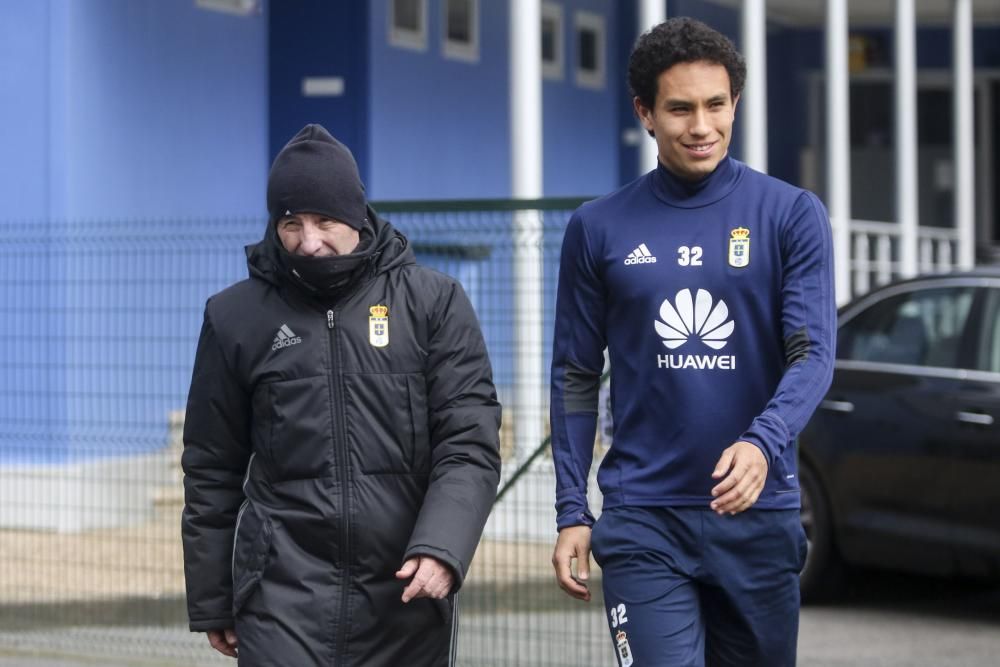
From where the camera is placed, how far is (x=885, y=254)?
16.0m

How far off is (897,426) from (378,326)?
5038mm

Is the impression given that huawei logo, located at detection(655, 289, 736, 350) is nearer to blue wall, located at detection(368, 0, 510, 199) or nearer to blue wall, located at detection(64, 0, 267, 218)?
blue wall, located at detection(64, 0, 267, 218)

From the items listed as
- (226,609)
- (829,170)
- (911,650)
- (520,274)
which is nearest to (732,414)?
(226,609)

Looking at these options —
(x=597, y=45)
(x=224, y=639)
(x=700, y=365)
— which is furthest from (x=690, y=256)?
(x=597, y=45)

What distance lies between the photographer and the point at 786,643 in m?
4.08

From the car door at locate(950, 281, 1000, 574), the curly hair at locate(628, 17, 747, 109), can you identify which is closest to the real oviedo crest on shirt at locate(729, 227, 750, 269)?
Result: the curly hair at locate(628, 17, 747, 109)

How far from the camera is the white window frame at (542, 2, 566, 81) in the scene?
1695 centimetres

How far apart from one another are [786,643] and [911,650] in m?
4.49

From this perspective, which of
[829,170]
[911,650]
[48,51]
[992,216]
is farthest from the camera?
[992,216]

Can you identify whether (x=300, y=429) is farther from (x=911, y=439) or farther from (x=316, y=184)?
(x=911, y=439)

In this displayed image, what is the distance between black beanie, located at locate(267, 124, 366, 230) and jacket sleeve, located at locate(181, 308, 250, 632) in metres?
0.35

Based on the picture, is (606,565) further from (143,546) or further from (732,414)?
(143,546)

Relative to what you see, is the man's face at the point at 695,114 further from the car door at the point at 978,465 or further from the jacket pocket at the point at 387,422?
the car door at the point at 978,465

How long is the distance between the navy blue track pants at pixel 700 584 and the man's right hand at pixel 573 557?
0.16ft
